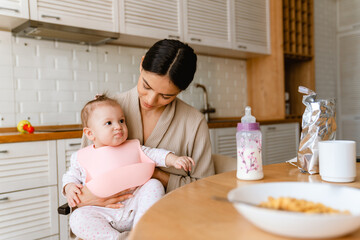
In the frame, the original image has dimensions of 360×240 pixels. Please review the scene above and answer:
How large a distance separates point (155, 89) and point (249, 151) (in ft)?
1.88

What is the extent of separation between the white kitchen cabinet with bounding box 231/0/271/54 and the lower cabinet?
1017 millimetres

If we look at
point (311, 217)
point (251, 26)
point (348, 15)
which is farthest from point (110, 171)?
point (348, 15)

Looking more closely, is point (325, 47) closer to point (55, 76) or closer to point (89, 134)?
point (55, 76)

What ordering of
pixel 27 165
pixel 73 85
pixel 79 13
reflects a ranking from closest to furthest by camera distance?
1. pixel 27 165
2. pixel 79 13
3. pixel 73 85

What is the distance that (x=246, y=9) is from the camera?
3996 mm

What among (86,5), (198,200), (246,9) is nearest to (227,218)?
(198,200)

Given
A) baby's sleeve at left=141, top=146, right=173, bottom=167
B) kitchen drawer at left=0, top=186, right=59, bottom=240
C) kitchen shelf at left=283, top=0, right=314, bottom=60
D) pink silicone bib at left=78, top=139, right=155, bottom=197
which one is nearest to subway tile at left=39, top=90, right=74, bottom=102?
kitchen drawer at left=0, top=186, right=59, bottom=240

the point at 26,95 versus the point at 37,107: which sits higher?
the point at 26,95

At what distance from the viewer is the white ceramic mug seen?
1018 millimetres

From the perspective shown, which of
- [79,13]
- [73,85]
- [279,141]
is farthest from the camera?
[279,141]

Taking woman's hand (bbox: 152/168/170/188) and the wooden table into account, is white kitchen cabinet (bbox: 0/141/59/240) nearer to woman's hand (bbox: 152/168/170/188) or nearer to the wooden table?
woman's hand (bbox: 152/168/170/188)

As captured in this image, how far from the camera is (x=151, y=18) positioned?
120 inches

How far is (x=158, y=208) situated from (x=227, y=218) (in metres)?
0.18

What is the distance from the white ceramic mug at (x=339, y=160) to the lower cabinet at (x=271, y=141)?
2.18 meters
